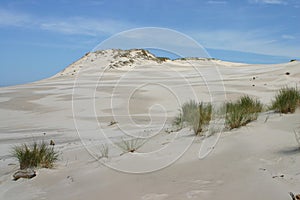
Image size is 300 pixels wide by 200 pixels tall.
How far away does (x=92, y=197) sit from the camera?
3057mm

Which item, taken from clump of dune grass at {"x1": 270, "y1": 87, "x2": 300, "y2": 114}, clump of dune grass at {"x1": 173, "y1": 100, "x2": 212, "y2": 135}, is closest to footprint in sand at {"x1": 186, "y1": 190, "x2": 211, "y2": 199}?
clump of dune grass at {"x1": 173, "y1": 100, "x2": 212, "y2": 135}

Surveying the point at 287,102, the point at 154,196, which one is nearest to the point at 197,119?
the point at 287,102

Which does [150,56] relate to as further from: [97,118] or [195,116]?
[195,116]

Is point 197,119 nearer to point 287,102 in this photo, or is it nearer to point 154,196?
point 287,102

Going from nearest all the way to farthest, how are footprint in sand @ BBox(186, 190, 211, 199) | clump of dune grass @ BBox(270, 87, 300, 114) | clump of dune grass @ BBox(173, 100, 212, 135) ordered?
1. footprint in sand @ BBox(186, 190, 211, 199)
2. clump of dune grass @ BBox(173, 100, 212, 135)
3. clump of dune grass @ BBox(270, 87, 300, 114)

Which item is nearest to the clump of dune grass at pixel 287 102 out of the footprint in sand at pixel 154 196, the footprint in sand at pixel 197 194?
the footprint in sand at pixel 197 194

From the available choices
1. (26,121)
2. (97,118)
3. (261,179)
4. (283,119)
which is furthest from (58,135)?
(261,179)

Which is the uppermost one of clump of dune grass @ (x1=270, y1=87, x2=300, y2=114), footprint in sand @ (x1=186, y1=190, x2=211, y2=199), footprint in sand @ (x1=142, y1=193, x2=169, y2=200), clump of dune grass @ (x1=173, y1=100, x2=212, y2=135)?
Result: clump of dune grass @ (x1=270, y1=87, x2=300, y2=114)

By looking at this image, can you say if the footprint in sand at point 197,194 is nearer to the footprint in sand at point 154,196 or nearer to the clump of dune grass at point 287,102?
the footprint in sand at point 154,196

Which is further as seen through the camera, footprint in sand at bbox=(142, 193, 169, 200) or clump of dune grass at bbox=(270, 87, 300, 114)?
clump of dune grass at bbox=(270, 87, 300, 114)

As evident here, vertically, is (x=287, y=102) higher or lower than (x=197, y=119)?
higher

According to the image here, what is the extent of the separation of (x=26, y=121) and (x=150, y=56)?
3265 cm

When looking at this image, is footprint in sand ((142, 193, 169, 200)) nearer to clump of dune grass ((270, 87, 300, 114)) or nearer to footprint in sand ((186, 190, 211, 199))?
footprint in sand ((186, 190, 211, 199))

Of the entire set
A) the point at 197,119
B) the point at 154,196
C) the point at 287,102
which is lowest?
the point at 154,196
